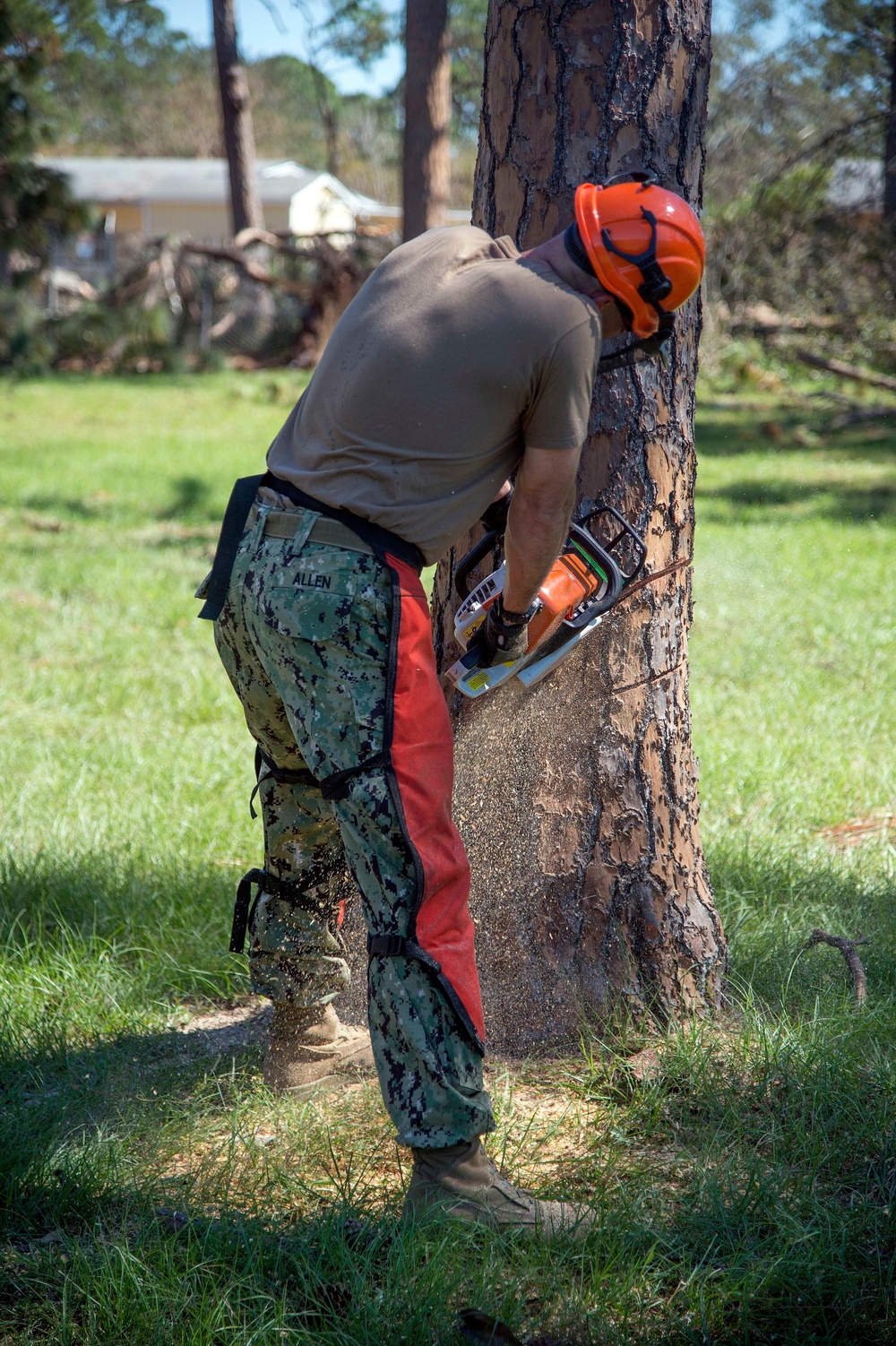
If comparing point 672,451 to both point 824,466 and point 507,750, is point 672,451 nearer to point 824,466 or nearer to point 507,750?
point 507,750

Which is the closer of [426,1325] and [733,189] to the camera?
[426,1325]

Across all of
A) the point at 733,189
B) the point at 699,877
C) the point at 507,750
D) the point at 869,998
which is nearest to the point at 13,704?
the point at 507,750

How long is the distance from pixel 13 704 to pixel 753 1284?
4.25 metres

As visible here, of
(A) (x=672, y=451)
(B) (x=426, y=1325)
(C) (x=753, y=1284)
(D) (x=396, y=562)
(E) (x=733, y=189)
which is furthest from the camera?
(E) (x=733, y=189)

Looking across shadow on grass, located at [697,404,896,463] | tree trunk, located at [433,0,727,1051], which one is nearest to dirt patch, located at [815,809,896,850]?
tree trunk, located at [433,0,727,1051]

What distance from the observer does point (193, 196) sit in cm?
3875

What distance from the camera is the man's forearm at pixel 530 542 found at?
2266mm

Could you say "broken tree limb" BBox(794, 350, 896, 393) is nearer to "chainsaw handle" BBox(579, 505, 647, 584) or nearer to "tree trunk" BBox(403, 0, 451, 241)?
"tree trunk" BBox(403, 0, 451, 241)

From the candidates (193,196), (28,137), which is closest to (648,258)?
(28,137)

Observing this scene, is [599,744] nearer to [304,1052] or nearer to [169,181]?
[304,1052]

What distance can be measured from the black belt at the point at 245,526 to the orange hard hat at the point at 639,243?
0.66m

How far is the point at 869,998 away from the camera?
2857 mm

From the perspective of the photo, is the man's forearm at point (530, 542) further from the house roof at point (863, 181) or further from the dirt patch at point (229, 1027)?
the house roof at point (863, 181)

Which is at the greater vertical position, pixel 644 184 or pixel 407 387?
pixel 644 184
